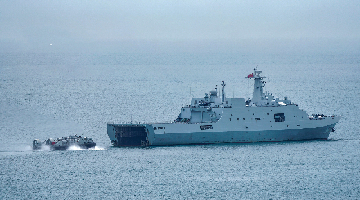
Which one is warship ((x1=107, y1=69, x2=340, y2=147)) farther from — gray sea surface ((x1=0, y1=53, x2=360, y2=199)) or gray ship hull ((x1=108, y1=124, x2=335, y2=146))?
gray sea surface ((x1=0, y1=53, x2=360, y2=199))

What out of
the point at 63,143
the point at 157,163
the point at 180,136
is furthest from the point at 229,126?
the point at 63,143

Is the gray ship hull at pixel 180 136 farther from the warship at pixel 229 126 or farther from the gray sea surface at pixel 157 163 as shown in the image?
the gray sea surface at pixel 157 163

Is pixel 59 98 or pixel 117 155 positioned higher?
pixel 59 98

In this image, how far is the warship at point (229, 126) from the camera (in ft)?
175

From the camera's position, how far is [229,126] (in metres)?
53.9

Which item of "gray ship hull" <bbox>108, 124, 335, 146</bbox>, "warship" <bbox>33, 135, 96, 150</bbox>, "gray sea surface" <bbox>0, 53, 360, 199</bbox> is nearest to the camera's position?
"gray sea surface" <bbox>0, 53, 360, 199</bbox>

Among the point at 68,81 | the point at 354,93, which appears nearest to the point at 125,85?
the point at 68,81

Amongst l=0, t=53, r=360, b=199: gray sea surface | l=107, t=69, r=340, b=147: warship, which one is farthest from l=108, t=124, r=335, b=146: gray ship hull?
l=0, t=53, r=360, b=199: gray sea surface

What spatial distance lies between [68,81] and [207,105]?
68.1 metres

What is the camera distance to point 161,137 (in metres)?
53.0

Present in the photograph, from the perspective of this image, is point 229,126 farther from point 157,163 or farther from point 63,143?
point 63,143

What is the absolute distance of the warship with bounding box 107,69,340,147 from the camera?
5325cm

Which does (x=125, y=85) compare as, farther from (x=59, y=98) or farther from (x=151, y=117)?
(x=151, y=117)

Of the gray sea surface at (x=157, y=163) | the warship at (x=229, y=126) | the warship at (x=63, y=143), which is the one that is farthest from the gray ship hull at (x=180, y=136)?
the warship at (x=63, y=143)
